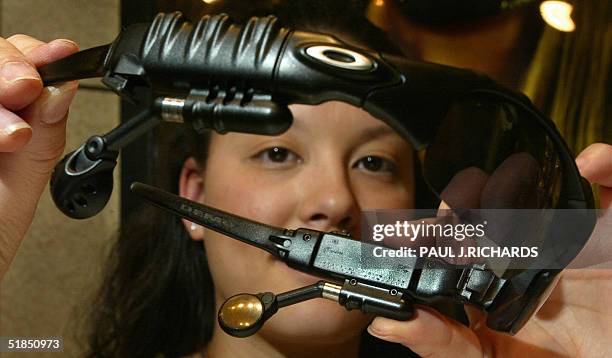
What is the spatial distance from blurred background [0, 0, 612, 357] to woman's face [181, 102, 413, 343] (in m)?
0.10

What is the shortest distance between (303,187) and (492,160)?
133 millimetres

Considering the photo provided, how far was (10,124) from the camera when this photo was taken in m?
0.50

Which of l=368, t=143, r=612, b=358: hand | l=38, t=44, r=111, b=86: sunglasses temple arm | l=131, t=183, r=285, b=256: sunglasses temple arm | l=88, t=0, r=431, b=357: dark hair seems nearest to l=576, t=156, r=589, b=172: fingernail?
l=368, t=143, r=612, b=358: hand

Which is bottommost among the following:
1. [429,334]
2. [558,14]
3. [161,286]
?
[161,286]

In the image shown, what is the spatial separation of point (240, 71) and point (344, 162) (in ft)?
0.45

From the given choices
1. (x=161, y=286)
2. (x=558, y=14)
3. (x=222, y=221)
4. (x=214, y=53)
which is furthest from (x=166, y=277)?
(x=558, y=14)

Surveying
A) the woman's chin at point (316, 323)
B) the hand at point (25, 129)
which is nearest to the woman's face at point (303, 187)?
the woman's chin at point (316, 323)

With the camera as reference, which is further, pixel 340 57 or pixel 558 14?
pixel 558 14

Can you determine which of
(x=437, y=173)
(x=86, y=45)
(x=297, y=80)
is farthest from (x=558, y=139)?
(x=86, y=45)

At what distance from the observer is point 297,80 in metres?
0.45

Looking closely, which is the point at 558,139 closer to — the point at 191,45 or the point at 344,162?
the point at 344,162

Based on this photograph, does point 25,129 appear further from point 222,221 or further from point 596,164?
point 596,164

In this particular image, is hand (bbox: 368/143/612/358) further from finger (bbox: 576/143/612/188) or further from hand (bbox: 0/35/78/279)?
hand (bbox: 0/35/78/279)

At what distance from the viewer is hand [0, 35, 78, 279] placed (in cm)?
51
